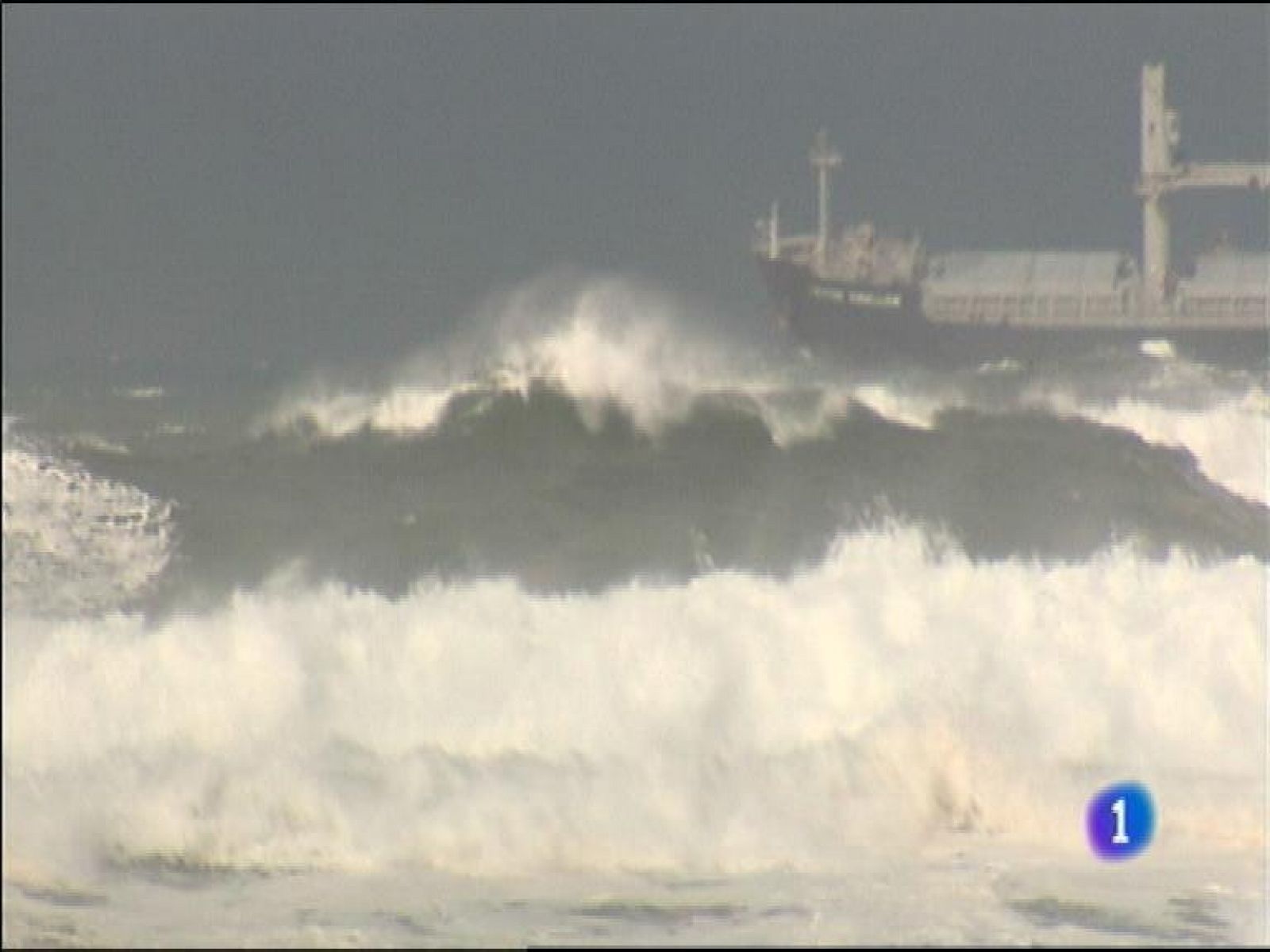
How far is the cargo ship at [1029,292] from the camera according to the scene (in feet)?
166

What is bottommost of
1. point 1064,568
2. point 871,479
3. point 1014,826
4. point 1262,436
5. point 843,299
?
point 1014,826

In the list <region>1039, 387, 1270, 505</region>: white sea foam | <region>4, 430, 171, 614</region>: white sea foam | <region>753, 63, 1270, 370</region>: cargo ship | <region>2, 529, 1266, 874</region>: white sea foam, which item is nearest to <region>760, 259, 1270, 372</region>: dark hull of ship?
<region>753, 63, 1270, 370</region>: cargo ship

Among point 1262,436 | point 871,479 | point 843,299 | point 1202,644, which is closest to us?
point 1202,644

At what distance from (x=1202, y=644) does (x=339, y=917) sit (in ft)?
20.4

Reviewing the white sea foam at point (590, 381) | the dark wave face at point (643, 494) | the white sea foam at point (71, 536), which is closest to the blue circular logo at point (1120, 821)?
the dark wave face at point (643, 494)

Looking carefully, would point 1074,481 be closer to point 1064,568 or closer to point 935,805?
point 1064,568

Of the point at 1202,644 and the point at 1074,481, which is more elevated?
the point at 1074,481

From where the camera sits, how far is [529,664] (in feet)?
39.3

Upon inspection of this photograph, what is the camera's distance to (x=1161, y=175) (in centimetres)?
5450

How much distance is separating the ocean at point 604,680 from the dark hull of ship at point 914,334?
31.3m

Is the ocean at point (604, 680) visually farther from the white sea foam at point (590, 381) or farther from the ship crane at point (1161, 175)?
the ship crane at point (1161, 175)

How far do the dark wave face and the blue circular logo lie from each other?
3.72 m

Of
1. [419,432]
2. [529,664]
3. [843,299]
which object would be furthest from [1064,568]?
[843,299]

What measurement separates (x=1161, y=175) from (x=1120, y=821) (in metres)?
45.7
